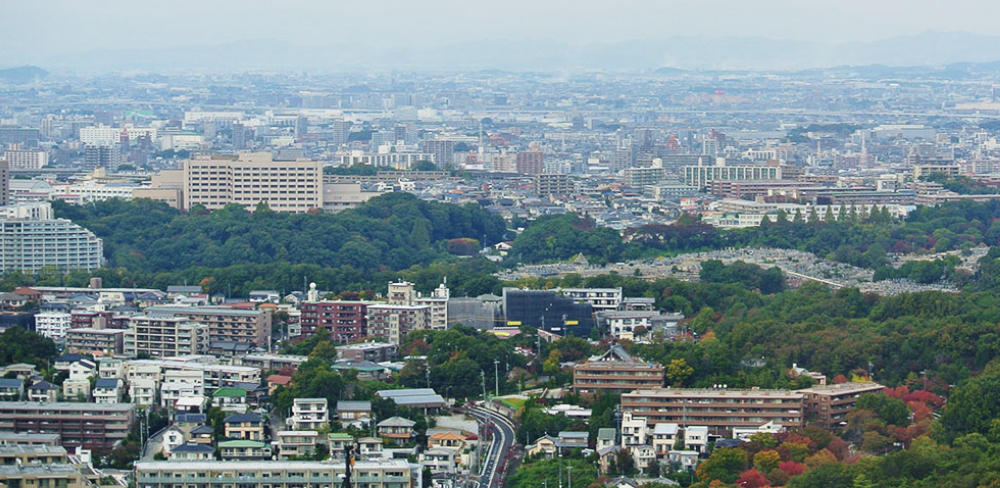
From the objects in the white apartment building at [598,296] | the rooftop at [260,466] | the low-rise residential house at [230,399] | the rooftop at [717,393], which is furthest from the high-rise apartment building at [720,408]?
the white apartment building at [598,296]

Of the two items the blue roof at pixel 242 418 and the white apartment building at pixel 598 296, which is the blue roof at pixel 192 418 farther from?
the white apartment building at pixel 598 296

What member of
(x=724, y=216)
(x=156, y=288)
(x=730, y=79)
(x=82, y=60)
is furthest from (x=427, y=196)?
(x=82, y=60)

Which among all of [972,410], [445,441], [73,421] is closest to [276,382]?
[73,421]

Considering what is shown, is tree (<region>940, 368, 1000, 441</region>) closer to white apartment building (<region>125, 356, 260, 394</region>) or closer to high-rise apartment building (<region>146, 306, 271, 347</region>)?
white apartment building (<region>125, 356, 260, 394</region>)

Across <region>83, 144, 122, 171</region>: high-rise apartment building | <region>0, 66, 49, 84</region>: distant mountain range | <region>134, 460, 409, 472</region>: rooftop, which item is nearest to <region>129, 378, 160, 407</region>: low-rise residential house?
<region>134, 460, 409, 472</region>: rooftop

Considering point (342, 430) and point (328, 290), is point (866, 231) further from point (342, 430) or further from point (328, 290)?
point (342, 430)

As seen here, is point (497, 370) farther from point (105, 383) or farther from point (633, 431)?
point (105, 383)
